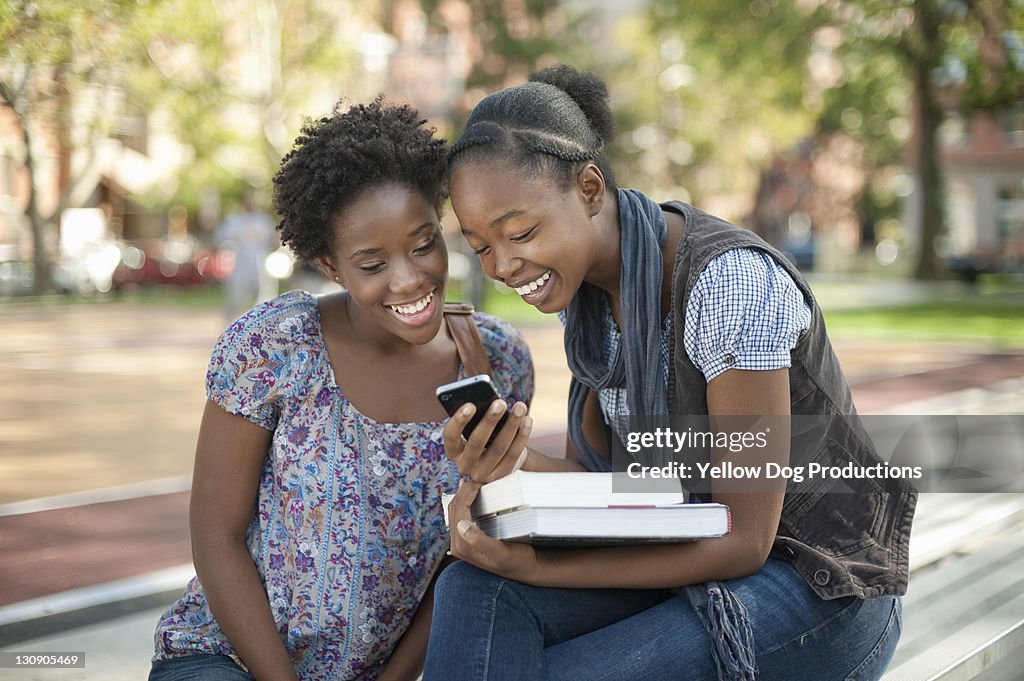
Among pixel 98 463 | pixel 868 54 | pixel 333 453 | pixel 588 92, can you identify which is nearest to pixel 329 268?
pixel 333 453

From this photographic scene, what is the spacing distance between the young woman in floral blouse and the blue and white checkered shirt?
588 mm

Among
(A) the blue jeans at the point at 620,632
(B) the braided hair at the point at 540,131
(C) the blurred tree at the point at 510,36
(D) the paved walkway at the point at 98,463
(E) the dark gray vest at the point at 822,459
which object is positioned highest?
(C) the blurred tree at the point at 510,36

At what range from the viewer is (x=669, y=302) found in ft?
7.31

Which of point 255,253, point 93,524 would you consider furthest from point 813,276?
point 93,524

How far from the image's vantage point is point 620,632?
2012 mm

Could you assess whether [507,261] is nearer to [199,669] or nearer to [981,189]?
[199,669]

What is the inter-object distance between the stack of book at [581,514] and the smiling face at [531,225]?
45 cm

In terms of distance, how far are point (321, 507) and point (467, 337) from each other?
0.51 m

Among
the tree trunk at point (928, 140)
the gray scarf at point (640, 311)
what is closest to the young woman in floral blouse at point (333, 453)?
the gray scarf at point (640, 311)

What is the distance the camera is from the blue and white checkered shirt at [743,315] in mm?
1976

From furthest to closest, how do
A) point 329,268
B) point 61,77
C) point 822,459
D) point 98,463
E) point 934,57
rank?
point 934,57, point 98,463, point 61,77, point 329,268, point 822,459

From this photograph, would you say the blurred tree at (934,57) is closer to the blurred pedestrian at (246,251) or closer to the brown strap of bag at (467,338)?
the brown strap of bag at (467,338)

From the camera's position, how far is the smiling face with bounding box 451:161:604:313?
2.17 metres
